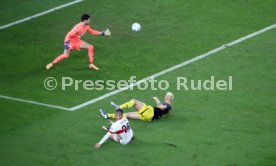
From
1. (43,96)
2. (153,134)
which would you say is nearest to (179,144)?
(153,134)

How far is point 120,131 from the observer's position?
21.0 m

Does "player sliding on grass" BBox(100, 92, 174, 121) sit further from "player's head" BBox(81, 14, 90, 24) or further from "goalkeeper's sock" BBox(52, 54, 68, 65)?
"player's head" BBox(81, 14, 90, 24)

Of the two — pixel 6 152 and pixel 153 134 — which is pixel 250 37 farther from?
pixel 6 152

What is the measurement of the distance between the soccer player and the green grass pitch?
258 mm

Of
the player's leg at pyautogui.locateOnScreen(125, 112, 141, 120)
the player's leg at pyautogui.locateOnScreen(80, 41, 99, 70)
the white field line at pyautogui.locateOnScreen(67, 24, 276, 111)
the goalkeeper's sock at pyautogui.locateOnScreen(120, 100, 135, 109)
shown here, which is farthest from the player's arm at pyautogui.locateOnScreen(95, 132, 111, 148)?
the player's leg at pyautogui.locateOnScreen(80, 41, 99, 70)

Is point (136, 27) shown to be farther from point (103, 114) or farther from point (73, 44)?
point (103, 114)

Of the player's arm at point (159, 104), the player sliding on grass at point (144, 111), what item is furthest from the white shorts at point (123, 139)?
the player's arm at point (159, 104)

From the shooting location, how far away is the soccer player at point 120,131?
2089cm

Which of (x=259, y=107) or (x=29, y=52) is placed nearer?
(x=259, y=107)

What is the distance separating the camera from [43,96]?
953 inches

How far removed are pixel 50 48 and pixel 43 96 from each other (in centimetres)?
385

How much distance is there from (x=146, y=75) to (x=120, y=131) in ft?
17.0

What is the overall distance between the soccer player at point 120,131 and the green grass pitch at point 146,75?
0.26 metres

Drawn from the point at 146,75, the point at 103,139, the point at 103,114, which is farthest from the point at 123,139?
the point at 146,75
